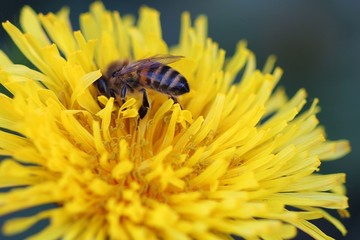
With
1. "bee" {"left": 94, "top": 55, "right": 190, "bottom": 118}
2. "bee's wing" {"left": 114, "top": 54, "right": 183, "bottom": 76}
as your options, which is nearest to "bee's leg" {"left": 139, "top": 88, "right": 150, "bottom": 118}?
"bee" {"left": 94, "top": 55, "right": 190, "bottom": 118}

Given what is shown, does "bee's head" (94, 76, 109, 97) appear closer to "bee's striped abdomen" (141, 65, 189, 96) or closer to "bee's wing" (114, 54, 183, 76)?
"bee's wing" (114, 54, 183, 76)

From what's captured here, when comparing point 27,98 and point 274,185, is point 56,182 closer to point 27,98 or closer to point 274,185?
point 27,98

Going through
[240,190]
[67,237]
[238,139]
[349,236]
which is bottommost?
[67,237]

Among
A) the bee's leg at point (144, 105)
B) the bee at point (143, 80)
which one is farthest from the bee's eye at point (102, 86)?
the bee's leg at point (144, 105)

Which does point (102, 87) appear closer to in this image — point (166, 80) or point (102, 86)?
point (102, 86)

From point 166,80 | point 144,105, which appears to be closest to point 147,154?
point 144,105

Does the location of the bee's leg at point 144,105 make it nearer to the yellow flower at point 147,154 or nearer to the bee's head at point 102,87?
the yellow flower at point 147,154

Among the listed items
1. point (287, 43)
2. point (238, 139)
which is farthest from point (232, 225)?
point (287, 43)
